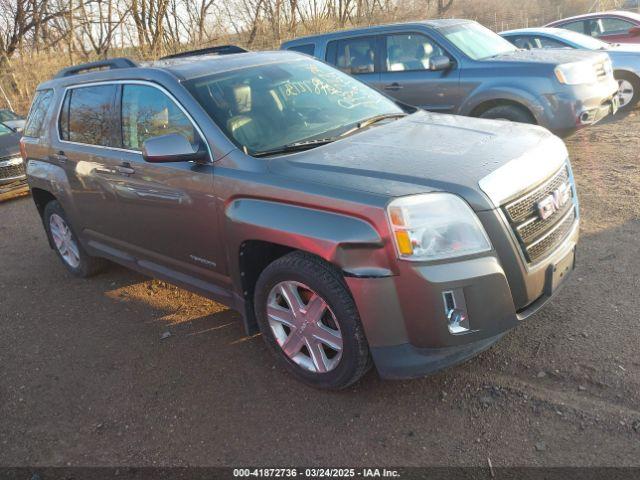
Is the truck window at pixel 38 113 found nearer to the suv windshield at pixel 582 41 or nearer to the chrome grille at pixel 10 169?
the chrome grille at pixel 10 169

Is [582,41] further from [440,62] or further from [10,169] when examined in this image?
[10,169]

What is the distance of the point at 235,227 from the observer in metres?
3.17

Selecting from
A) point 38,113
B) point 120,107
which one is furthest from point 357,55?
point 120,107

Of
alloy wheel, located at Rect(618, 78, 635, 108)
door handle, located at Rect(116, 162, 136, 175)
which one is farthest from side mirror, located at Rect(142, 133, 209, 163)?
alloy wheel, located at Rect(618, 78, 635, 108)

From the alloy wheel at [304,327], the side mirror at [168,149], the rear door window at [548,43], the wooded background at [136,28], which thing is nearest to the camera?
the alloy wheel at [304,327]

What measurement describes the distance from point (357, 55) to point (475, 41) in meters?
1.65

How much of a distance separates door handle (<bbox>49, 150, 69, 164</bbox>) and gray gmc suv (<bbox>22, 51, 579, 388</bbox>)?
13 centimetres

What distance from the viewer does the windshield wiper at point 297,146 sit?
3244mm

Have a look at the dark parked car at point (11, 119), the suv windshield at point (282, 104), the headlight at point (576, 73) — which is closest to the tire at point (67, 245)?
the suv windshield at point (282, 104)

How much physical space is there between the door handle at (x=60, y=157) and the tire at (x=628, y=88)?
342 inches

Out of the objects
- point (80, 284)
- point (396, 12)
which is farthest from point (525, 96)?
point (396, 12)

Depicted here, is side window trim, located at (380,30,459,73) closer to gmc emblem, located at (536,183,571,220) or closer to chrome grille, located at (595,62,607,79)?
chrome grille, located at (595,62,607,79)

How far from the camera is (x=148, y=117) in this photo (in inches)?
150

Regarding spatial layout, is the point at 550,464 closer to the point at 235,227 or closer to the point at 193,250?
the point at 235,227
